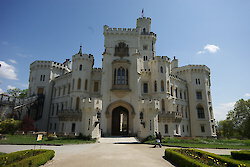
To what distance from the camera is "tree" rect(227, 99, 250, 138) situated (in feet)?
132

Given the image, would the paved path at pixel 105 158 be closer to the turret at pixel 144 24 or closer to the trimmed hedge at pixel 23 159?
the trimmed hedge at pixel 23 159

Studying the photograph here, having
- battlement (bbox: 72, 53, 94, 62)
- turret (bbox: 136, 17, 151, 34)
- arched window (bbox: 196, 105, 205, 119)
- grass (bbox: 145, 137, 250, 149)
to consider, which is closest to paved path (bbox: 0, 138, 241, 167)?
grass (bbox: 145, 137, 250, 149)

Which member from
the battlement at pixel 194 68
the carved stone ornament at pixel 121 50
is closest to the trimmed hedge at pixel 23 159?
the carved stone ornament at pixel 121 50

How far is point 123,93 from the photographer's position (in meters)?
32.0

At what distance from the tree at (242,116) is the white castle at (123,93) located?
24.8ft

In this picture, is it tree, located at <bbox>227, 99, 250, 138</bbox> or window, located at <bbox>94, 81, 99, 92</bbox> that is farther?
tree, located at <bbox>227, 99, 250, 138</bbox>

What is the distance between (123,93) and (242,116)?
33.9 metres

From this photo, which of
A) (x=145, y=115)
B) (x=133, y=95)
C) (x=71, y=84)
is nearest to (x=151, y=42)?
(x=133, y=95)

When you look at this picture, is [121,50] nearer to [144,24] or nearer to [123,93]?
[123,93]

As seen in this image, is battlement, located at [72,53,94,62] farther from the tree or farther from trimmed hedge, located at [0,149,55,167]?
the tree

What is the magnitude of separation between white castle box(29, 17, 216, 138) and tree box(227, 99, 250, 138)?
7.55 meters

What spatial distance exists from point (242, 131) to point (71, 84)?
156 ft

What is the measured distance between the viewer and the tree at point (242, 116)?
40.4m

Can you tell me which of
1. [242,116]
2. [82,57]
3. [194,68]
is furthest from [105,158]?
[242,116]
